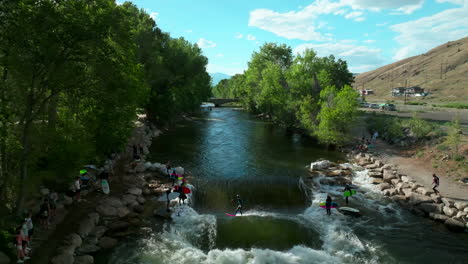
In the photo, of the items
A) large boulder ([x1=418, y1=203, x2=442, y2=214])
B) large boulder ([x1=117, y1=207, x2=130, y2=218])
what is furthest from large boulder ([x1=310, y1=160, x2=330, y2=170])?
large boulder ([x1=117, y1=207, x2=130, y2=218])

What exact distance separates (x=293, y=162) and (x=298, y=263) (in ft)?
67.4

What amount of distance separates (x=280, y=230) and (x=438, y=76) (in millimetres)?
165264

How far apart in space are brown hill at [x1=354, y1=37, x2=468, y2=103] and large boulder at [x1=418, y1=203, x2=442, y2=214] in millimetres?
105234

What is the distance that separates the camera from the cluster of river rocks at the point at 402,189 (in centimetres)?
2171

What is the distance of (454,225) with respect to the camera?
20.5 m

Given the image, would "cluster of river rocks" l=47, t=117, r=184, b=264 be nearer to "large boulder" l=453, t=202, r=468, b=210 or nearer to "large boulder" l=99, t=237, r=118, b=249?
"large boulder" l=99, t=237, r=118, b=249

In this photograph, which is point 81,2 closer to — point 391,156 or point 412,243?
point 412,243

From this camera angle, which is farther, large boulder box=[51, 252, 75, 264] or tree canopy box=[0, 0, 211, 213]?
large boulder box=[51, 252, 75, 264]

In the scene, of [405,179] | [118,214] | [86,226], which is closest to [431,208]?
[405,179]

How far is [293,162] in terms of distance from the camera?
3591 centimetres

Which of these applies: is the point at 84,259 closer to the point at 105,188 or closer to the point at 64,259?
the point at 64,259

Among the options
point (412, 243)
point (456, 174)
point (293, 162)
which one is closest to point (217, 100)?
point (293, 162)

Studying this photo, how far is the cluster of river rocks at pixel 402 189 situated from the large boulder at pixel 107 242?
770 inches

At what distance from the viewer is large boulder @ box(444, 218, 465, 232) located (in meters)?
20.4
